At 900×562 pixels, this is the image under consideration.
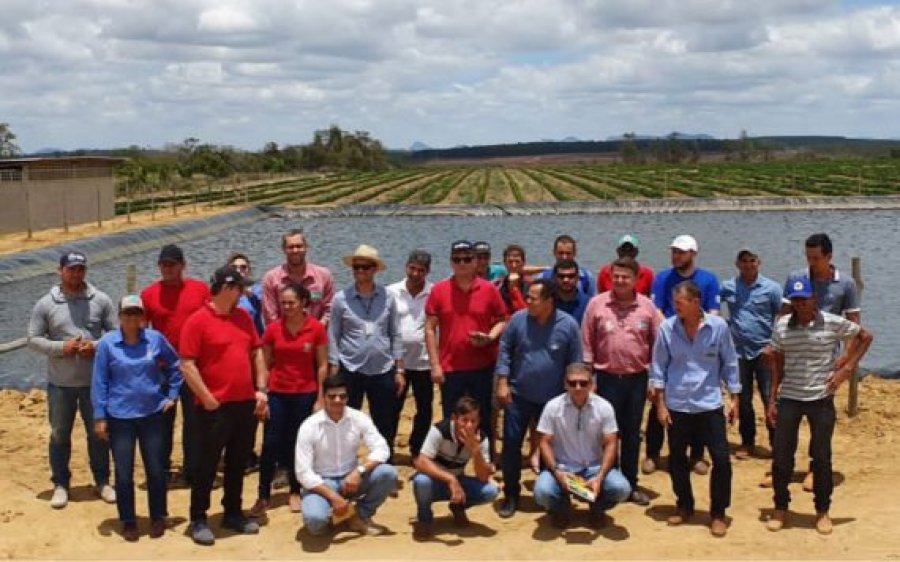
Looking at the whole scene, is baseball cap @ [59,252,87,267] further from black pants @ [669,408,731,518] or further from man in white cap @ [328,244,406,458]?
black pants @ [669,408,731,518]

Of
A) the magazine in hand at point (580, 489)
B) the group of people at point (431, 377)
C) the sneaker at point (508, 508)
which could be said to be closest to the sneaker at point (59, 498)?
the group of people at point (431, 377)

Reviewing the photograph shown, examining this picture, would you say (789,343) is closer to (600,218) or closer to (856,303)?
(856,303)

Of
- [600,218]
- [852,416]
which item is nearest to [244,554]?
[852,416]

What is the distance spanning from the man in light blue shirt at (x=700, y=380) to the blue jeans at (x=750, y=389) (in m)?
1.32

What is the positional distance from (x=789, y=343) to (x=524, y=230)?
84.9ft

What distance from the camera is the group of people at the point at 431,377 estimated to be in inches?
213

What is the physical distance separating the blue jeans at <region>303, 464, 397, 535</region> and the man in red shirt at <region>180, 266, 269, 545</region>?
0.45m

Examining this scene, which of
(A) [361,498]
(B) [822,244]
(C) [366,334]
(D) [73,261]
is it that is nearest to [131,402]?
(D) [73,261]

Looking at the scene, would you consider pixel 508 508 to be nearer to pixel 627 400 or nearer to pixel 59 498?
pixel 627 400

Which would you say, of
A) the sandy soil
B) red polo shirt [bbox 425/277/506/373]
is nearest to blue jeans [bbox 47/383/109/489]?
the sandy soil

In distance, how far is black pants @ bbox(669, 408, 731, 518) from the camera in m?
5.49

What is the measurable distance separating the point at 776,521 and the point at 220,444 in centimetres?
325

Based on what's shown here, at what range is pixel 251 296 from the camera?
7.00 m

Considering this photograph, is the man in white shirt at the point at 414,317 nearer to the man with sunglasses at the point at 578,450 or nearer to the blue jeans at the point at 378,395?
the blue jeans at the point at 378,395
